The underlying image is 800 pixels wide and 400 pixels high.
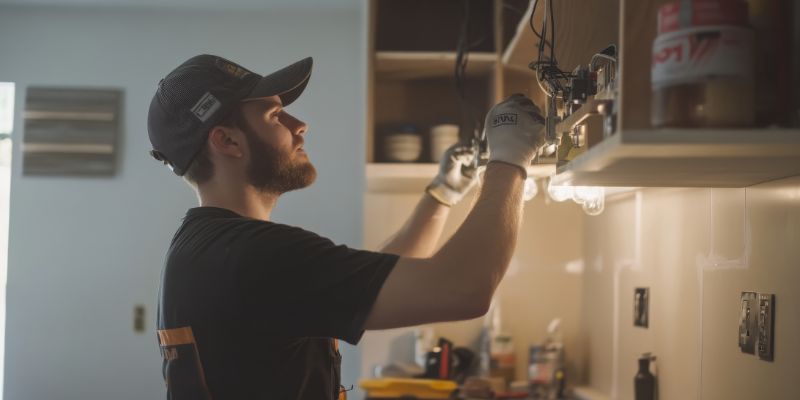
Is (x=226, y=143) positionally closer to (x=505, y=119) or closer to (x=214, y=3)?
(x=505, y=119)

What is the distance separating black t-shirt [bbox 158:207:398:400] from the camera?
1.27 meters

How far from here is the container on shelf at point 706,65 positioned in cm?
89

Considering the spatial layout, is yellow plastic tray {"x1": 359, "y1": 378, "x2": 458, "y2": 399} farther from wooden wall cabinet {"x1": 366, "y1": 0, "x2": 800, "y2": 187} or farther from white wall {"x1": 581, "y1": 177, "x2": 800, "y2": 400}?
wooden wall cabinet {"x1": 366, "y1": 0, "x2": 800, "y2": 187}

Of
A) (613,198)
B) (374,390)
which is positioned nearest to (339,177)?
(374,390)

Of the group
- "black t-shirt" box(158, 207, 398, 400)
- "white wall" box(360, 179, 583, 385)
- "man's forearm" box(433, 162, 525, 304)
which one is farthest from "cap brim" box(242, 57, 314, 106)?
"white wall" box(360, 179, 583, 385)

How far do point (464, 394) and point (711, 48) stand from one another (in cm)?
203

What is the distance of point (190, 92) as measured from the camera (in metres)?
1.65

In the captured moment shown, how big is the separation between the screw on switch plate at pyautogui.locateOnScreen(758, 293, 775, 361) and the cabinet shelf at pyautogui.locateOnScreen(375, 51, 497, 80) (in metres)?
1.46

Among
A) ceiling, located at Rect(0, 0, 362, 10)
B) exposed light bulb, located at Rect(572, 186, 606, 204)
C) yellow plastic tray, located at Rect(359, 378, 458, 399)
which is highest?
ceiling, located at Rect(0, 0, 362, 10)

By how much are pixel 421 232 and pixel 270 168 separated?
0.57m

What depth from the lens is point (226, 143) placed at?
1.65m

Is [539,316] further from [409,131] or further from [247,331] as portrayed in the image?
[247,331]

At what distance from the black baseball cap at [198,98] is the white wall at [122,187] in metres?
2.19

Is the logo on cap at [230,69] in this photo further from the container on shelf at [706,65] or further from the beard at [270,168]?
the container on shelf at [706,65]
